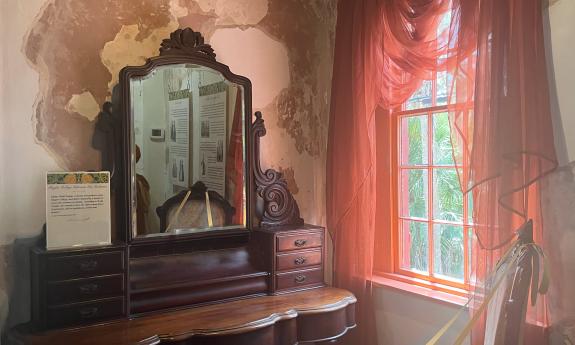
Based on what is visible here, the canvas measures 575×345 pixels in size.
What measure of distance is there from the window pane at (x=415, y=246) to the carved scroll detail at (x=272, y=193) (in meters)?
0.55

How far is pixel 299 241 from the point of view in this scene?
8.13 feet

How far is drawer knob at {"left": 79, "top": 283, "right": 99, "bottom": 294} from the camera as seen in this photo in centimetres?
192

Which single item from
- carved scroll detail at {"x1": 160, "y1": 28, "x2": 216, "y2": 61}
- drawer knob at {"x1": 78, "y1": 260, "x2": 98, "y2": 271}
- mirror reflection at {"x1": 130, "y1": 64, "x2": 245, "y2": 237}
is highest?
carved scroll detail at {"x1": 160, "y1": 28, "x2": 216, "y2": 61}

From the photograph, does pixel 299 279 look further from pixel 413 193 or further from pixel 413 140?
pixel 413 140

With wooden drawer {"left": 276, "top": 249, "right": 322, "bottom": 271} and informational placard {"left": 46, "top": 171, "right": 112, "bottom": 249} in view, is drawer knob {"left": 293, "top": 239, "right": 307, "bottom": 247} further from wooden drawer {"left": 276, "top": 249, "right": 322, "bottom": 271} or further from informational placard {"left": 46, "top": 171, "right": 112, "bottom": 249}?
informational placard {"left": 46, "top": 171, "right": 112, "bottom": 249}

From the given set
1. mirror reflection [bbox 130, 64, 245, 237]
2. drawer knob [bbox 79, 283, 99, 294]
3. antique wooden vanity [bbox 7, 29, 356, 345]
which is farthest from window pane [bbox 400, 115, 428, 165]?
drawer knob [bbox 79, 283, 99, 294]

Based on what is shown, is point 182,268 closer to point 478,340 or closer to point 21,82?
point 21,82

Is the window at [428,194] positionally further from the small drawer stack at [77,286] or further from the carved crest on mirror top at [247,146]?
the small drawer stack at [77,286]

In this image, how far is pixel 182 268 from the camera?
227cm

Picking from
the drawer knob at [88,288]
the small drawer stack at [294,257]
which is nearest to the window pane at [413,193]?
the small drawer stack at [294,257]

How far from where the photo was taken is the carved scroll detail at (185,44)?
2.27 m

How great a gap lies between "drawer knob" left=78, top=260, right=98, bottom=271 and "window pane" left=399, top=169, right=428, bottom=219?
1.45 m

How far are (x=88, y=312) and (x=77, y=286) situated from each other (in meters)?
0.11

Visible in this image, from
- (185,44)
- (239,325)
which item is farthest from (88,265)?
(185,44)
